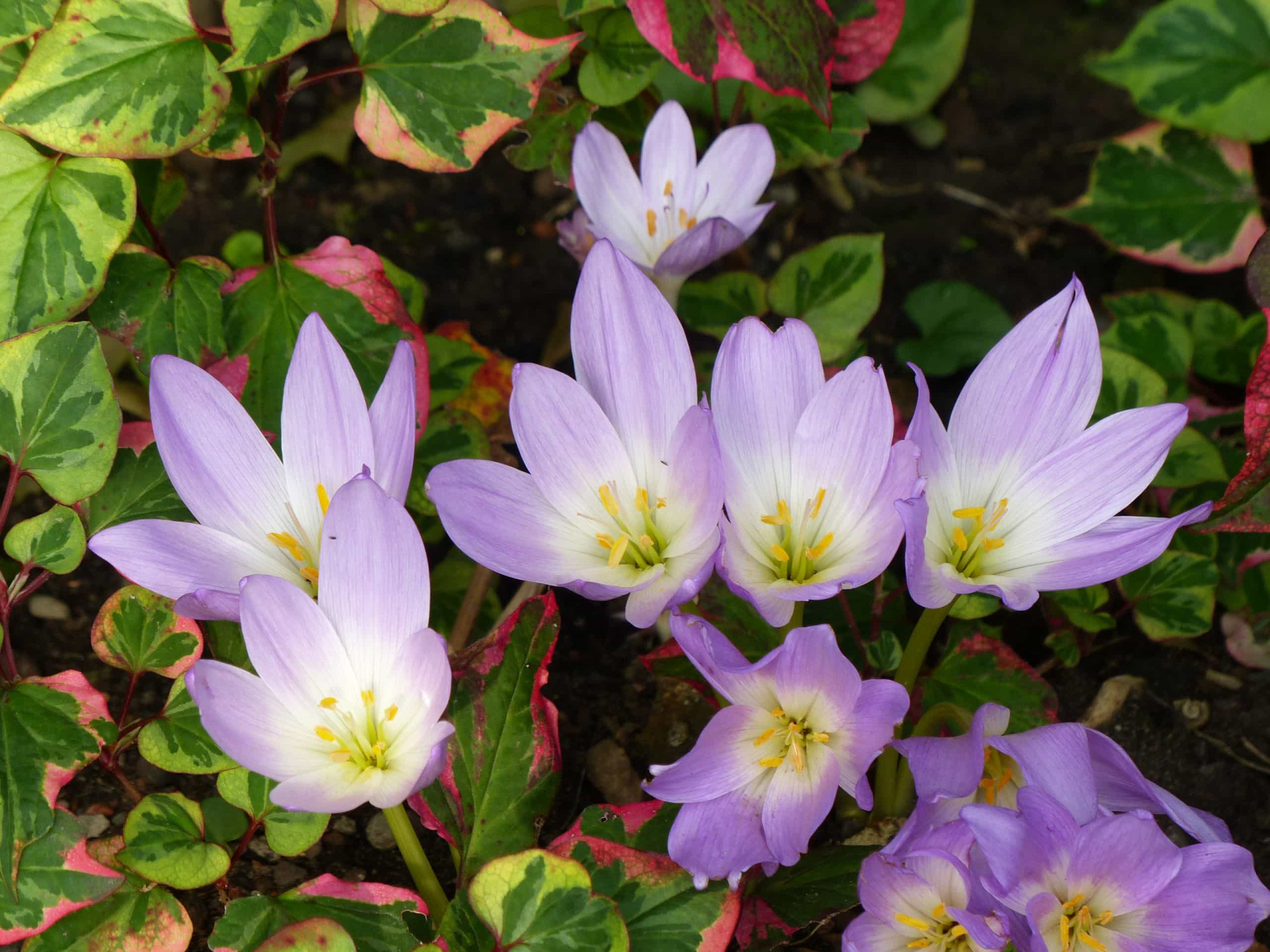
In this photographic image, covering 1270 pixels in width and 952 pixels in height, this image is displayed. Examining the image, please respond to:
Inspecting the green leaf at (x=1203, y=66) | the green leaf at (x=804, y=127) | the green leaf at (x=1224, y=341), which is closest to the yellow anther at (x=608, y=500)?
the green leaf at (x=804, y=127)

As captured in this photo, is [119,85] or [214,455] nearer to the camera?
[214,455]

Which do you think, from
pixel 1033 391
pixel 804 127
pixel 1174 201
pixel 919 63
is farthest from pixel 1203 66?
pixel 1033 391

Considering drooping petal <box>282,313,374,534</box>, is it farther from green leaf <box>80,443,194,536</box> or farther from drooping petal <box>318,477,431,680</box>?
green leaf <box>80,443,194,536</box>

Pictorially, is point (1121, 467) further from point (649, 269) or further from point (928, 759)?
point (649, 269)

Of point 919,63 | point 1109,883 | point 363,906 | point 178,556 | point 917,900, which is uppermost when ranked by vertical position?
point 919,63

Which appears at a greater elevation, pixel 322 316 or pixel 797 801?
pixel 322 316

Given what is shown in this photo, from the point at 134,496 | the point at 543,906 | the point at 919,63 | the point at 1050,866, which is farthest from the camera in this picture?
the point at 919,63

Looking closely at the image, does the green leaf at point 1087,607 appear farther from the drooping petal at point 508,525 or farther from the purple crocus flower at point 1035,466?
the drooping petal at point 508,525

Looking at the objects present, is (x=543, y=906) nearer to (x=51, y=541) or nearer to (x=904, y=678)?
(x=904, y=678)
